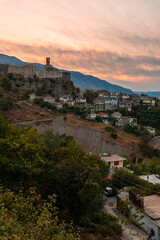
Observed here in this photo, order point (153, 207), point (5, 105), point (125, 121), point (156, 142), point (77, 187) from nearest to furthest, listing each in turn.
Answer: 1. point (77, 187)
2. point (153, 207)
3. point (156, 142)
4. point (5, 105)
5. point (125, 121)

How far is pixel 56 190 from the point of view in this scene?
42.4 feet

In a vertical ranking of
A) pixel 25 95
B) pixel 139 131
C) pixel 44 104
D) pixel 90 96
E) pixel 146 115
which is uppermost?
pixel 90 96

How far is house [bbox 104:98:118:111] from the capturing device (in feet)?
223

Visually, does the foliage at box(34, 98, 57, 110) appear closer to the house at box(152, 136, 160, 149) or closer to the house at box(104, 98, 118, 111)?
the house at box(104, 98, 118, 111)

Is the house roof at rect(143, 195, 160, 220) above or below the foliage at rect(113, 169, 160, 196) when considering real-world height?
above

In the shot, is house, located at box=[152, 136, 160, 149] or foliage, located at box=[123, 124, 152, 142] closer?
foliage, located at box=[123, 124, 152, 142]

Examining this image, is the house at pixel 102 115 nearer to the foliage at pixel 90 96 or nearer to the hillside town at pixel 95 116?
the hillside town at pixel 95 116

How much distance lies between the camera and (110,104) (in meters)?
68.8

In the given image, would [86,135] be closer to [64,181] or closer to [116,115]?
[116,115]

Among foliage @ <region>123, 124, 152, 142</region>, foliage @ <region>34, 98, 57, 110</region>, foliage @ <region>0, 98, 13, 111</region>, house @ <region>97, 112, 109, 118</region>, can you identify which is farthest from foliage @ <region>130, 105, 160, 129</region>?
foliage @ <region>0, 98, 13, 111</region>

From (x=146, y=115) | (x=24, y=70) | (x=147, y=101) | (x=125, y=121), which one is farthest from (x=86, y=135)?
(x=24, y=70)

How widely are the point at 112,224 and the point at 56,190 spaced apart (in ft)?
13.7

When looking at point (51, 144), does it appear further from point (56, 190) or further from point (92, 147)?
point (92, 147)

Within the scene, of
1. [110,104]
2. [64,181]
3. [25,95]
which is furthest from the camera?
[110,104]
